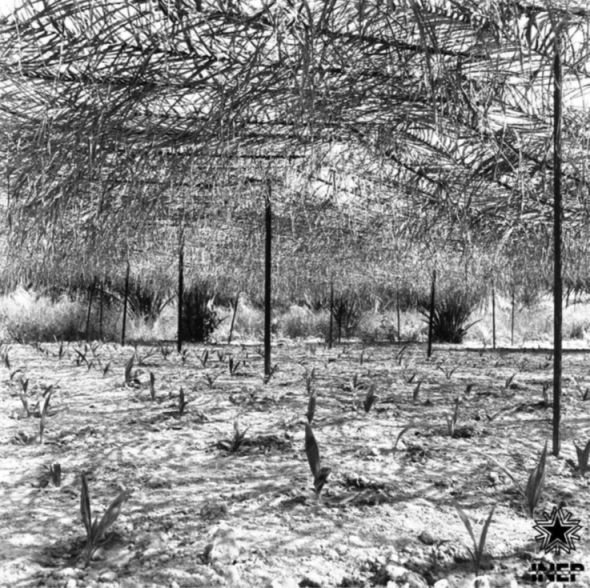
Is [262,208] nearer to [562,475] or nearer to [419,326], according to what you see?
[562,475]

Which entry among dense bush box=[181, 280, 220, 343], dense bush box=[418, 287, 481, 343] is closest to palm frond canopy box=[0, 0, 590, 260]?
dense bush box=[181, 280, 220, 343]

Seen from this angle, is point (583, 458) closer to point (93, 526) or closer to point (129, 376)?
point (93, 526)

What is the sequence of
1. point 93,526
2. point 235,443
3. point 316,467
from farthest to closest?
1. point 235,443
2. point 316,467
3. point 93,526

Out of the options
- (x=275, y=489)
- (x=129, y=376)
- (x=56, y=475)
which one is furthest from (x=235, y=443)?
(x=129, y=376)

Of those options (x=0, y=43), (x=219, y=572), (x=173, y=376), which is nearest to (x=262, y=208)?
(x=173, y=376)

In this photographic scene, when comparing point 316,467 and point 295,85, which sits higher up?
point 295,85

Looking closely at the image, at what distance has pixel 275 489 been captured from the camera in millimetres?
2283

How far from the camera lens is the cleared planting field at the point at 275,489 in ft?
5.46

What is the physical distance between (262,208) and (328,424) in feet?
10.8

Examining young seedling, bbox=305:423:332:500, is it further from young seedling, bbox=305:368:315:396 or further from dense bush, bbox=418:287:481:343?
dense bush, bbox=418:287:481:343

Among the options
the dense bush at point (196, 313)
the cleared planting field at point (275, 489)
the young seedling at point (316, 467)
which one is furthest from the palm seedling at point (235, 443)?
the dense bush at point (196, 313)

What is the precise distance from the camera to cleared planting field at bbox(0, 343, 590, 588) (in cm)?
166

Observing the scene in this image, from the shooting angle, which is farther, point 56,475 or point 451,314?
point 451,314

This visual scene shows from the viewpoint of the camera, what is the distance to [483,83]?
269 centimetres
